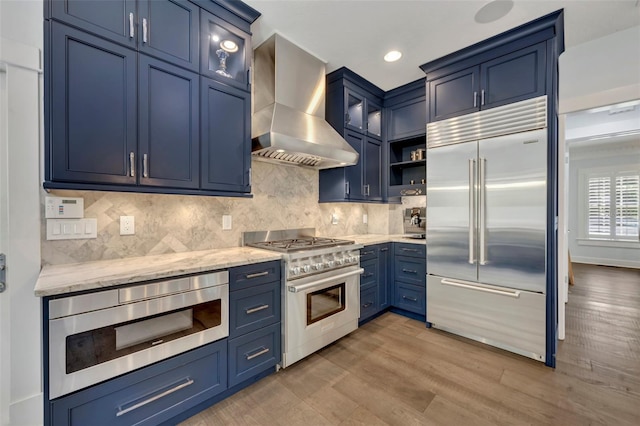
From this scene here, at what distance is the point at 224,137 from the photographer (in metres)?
2.13

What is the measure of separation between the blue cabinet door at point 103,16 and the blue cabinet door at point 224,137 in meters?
0.49

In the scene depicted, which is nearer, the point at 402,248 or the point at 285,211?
the point at 285,211

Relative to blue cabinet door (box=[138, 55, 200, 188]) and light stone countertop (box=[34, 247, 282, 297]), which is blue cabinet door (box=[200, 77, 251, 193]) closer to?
blue cabinet door (box=[138, 55, 200, 188])

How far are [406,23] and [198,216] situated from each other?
2444 mm

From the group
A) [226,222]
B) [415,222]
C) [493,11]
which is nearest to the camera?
[493,11]

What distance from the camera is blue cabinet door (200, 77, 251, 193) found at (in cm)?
202

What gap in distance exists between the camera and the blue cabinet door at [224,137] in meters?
2.02

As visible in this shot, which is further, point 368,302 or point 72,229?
point 368,302

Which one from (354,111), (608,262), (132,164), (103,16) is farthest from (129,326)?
(608,262)

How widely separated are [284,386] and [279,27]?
298 cm

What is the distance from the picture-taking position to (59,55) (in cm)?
144

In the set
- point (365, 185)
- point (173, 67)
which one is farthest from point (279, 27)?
point (365, 185)

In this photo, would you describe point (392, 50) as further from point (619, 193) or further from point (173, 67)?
point (619, 193)

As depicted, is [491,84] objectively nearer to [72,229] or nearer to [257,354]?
[257,354]
